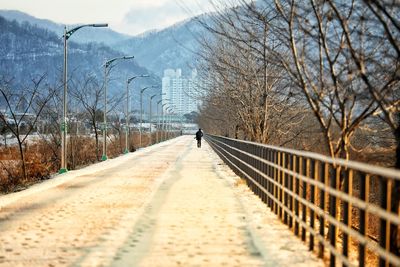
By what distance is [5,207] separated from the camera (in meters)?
12.0

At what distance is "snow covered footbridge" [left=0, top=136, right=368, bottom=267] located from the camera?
23.3 ft

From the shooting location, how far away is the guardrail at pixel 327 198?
15.5ft

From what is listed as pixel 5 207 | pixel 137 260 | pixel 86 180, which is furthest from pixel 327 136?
pixel 86 180

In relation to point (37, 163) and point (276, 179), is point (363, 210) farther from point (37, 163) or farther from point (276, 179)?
point (37, 163)

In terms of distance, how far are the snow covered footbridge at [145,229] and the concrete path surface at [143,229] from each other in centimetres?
1

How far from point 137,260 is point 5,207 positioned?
5939mm

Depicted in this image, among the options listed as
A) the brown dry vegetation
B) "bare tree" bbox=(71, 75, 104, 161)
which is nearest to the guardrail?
the brown dry vegetation

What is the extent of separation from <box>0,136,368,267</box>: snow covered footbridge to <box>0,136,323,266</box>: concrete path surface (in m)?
0.01

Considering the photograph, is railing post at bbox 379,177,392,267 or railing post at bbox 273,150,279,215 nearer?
railing post at bbox 379,177,392,267

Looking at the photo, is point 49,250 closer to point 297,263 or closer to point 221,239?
point 221,239

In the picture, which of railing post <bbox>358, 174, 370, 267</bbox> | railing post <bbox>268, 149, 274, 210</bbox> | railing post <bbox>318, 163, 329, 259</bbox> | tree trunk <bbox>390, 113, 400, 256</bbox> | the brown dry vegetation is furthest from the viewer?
the brown dry vegetation

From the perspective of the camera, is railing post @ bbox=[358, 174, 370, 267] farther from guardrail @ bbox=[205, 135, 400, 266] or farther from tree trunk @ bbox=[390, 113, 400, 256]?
tree trunk @ bbox=[390, 113, 400, 256]

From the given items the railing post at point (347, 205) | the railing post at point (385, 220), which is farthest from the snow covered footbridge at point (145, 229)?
the railing post at point (385, 220)

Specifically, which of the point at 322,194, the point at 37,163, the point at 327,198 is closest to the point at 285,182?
the point at 327,198
